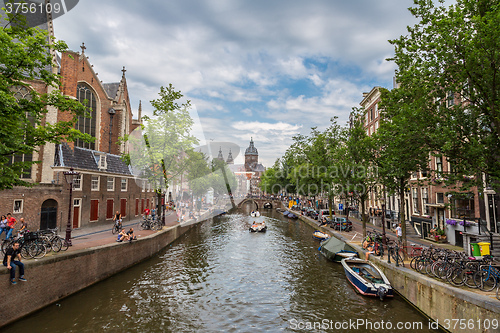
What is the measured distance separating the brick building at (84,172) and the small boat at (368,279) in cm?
1853

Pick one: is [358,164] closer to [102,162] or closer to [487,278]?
[487,278]

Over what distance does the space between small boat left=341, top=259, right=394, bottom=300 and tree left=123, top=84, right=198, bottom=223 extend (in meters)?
20.5

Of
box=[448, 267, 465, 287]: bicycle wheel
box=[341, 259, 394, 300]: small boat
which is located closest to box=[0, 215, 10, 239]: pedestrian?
box=[341, 259, 394, 300]: small boat

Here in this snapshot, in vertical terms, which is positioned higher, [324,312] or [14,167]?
[14,167]

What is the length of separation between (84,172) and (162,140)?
8673mm

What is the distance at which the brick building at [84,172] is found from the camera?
2375cm

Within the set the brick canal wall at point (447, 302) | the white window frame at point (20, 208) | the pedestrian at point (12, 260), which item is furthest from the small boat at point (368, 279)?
A: the white window frame at point (20, 208)

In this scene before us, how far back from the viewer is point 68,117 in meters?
30.8

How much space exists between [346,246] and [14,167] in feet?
75.6

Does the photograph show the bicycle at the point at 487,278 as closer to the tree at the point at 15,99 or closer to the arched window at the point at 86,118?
the tree at the point at 15,99

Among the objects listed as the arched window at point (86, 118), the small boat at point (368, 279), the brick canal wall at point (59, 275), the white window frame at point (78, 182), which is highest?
the arched window at point (86, 118)

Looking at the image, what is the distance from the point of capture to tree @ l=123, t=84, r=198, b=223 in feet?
97.5

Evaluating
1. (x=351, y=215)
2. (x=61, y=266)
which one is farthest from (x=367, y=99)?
(x=61, y=266)

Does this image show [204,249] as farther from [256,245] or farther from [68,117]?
[68,117]
